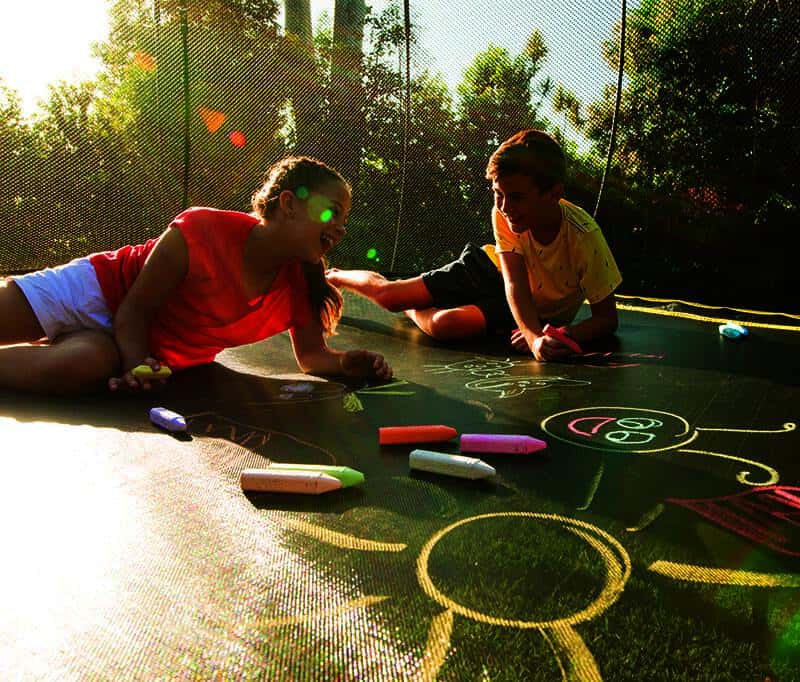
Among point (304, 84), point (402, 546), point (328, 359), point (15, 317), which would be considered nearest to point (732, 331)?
point (328, 359)

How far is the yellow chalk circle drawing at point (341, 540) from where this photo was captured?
2.62 feet

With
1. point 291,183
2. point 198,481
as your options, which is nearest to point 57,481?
point 198,481

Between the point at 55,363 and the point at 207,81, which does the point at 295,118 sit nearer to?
the point at 207,81

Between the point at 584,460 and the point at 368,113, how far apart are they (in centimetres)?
319

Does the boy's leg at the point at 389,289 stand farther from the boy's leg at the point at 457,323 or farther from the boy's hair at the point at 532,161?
the boy's hair at the point at 532,161

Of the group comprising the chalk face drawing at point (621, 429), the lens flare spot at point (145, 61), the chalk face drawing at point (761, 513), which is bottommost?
the chalk face drawing at point (621, 429)

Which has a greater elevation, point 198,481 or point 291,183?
point 291,183

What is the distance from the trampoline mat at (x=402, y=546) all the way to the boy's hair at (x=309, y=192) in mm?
458

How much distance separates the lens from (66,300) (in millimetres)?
1710

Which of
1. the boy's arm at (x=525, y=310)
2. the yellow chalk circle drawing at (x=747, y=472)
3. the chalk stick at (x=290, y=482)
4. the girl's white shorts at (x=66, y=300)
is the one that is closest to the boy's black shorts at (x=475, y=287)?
the boy's arm at (x=525, y=310)

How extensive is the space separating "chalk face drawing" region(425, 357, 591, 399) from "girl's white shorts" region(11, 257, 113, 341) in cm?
84

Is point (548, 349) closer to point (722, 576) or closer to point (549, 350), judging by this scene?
point (549, 350)

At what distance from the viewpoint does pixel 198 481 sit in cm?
101

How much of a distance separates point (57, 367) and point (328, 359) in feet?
2.06
